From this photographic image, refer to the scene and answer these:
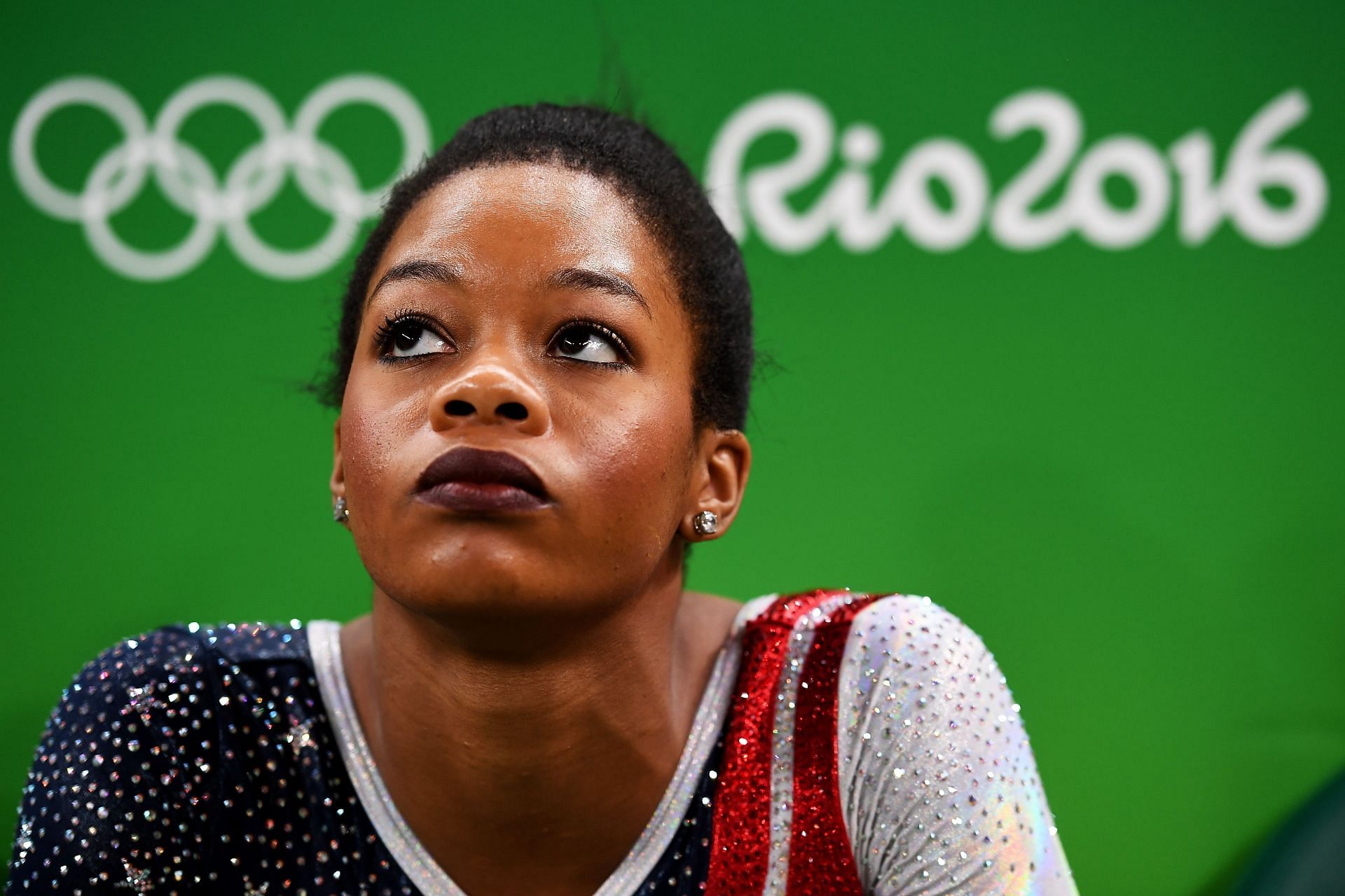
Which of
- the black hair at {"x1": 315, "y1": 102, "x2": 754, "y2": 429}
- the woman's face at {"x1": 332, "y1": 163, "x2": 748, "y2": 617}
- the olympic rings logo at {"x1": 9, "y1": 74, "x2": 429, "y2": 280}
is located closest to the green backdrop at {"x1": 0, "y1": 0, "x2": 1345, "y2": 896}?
the olympic rings logo at {"x1": 9, "y1": 74, "x2": 429, "y2": 280}

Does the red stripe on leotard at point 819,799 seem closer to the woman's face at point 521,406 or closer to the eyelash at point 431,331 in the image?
the woman's face at point 521,406

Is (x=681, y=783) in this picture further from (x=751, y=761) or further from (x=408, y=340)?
(x=408, y=340)

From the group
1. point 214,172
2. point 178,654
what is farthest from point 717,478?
point 214,172

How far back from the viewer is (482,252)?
1.01 meters

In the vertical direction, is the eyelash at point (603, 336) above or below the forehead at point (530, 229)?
below

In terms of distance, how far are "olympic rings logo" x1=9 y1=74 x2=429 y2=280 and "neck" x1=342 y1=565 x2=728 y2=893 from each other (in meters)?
1.04

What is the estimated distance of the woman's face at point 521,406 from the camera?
0.92m

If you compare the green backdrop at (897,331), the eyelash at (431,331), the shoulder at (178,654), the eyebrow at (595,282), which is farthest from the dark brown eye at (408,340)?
the green backdrop at (897,331)

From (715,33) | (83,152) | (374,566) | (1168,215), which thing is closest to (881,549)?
(1168,215)

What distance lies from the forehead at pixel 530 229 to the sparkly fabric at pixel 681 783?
0.40 meters

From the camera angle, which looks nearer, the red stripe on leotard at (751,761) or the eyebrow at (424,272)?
the eyebrow at (424,272)

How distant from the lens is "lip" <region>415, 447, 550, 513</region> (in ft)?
2.98

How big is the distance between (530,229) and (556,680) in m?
0.38

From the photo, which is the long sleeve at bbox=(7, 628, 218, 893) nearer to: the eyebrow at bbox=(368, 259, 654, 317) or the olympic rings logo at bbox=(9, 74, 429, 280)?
the eyebrow at bbox=(368, 259, 654, 317)
